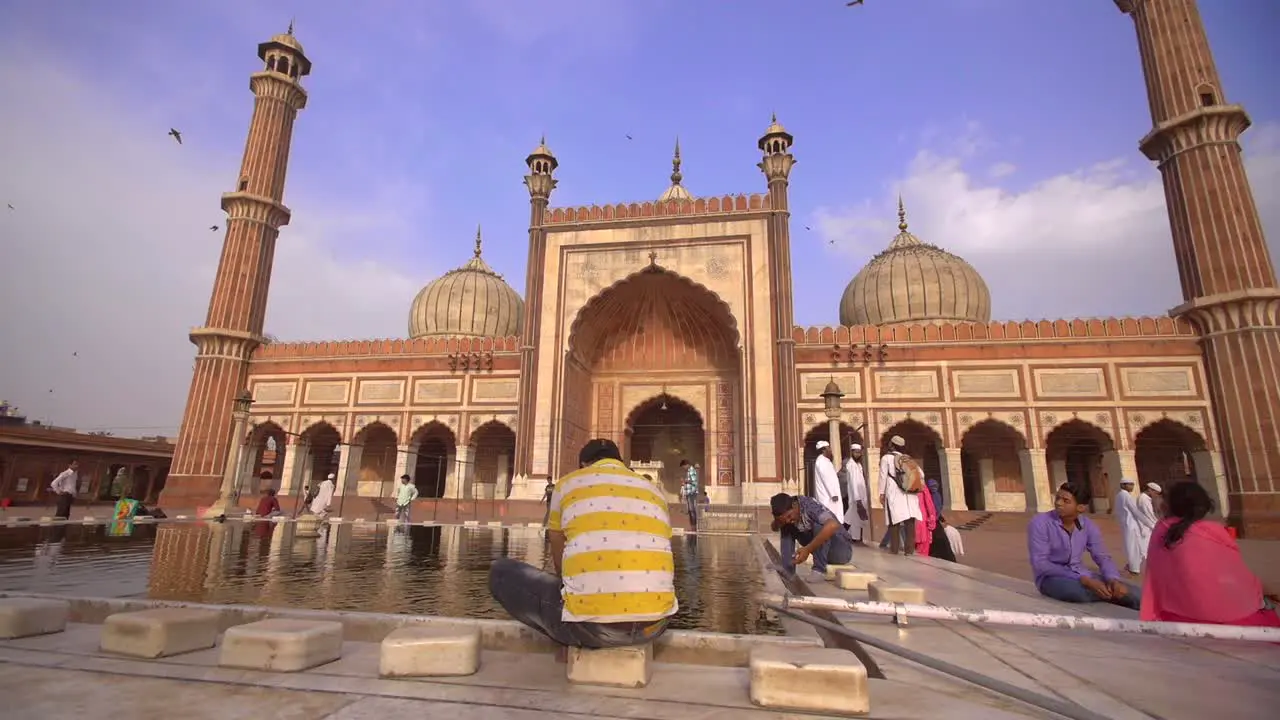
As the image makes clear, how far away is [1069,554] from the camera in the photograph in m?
4.09

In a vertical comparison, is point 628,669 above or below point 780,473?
below

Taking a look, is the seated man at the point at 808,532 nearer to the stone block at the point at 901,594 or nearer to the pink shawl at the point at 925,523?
the stone block at the point at 901,594

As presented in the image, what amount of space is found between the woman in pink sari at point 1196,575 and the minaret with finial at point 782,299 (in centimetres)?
1387

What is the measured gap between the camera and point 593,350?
21.2 metres

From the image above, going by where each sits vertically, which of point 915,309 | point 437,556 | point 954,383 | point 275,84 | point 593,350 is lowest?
point 437,556

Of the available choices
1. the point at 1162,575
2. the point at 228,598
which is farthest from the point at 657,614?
the point at 228,598

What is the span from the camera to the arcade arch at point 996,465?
18.9m

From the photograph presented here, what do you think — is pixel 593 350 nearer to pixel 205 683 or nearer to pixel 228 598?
pixel 228 598

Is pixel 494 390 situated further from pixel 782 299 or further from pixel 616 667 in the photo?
pixel 616 667

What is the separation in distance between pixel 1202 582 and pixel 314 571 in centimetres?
604

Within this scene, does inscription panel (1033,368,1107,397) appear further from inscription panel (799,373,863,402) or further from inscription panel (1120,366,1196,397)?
inscription panel (799,373,863,402)

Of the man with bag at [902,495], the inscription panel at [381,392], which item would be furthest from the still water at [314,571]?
the inscription panel at [381,392]

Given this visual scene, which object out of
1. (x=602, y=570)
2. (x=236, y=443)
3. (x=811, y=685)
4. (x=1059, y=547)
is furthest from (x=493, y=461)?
(x=811, y=685)

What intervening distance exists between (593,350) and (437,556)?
1456cm
